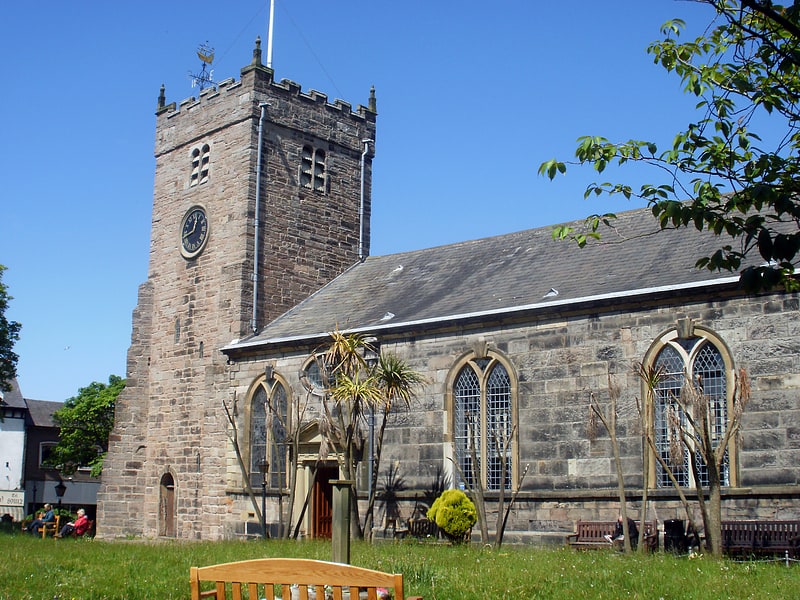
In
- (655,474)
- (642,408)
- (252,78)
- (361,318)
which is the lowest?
(655,474)

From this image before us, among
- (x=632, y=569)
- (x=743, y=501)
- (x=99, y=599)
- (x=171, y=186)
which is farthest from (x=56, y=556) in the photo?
(x=171, y=186)

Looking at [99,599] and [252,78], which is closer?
[99,599]

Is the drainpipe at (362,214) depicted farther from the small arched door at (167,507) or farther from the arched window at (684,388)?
the arched window at (684,388)

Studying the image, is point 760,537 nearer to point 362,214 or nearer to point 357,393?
point 357,393

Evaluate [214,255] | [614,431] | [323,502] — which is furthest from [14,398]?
[614,431]

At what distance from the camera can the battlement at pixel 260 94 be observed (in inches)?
1221

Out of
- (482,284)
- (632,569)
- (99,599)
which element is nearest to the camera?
(99,599)

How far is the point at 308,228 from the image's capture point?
31.8 m

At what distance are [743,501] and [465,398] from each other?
22.2ft

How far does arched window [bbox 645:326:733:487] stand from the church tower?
1343 cm

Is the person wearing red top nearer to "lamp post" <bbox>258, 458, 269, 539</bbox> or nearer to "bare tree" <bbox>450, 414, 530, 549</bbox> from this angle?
"lamp post" <bbox>258, 458, 269, 539</bbox>

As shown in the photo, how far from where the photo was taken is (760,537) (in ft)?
54.6

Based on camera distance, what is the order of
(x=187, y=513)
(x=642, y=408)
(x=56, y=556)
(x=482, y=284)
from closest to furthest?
(x=56, y=556) → (x=642, y=408) → (x=482, y=284) → (x=187, y=513)

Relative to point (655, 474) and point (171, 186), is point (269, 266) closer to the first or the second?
point (171, 186)
